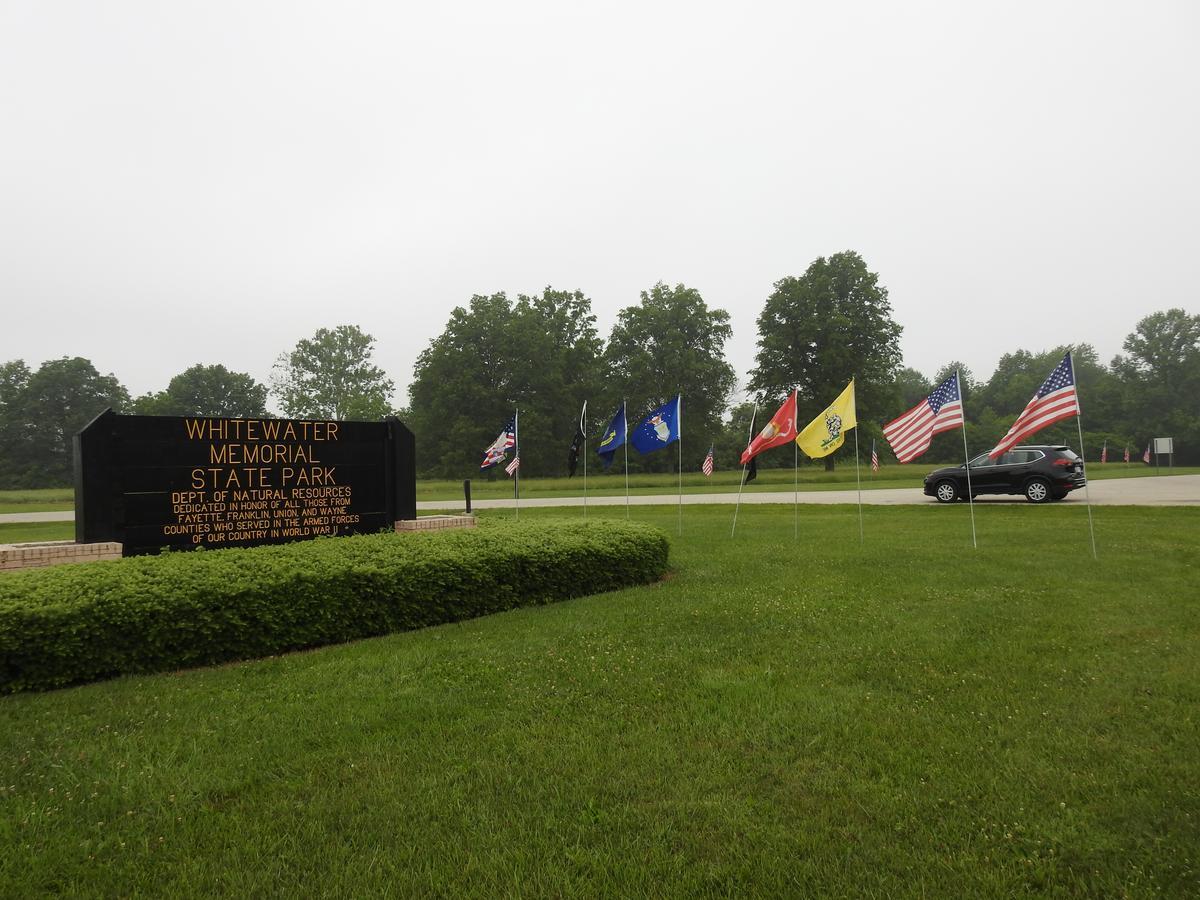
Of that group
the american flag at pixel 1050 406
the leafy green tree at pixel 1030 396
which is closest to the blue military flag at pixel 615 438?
the american flag at pixel 1050 406

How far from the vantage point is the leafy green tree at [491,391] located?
2083 inches

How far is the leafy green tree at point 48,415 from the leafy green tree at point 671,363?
45316 mm

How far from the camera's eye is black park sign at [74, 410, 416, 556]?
8531mm

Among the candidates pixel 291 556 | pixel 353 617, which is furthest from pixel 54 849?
pixel 291 556

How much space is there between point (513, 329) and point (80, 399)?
40.5 metres

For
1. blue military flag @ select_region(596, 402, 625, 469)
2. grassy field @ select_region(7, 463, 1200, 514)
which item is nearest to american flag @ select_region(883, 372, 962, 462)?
blue military flag @ select_region(596, 402, 625, 469)

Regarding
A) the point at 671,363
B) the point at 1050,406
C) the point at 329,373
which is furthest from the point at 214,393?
the point at 1050,406

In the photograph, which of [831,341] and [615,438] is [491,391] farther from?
[615,438]

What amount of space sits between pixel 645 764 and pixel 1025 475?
20.8 m

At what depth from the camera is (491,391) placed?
53500mm

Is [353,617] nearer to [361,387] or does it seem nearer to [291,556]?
[291,556]

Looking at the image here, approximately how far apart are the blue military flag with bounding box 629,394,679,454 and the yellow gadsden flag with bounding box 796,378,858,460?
2384 millimetres

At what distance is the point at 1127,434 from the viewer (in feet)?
228

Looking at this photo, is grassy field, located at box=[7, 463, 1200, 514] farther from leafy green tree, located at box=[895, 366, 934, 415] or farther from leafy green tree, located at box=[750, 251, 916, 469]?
leafy green tree, located at box=[895, 366, 934, 415]
